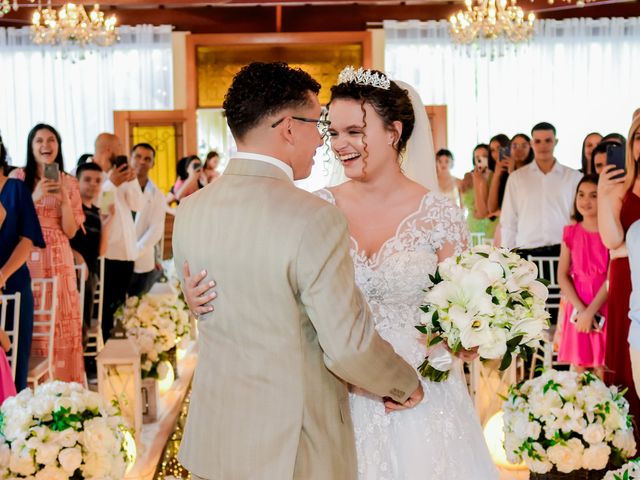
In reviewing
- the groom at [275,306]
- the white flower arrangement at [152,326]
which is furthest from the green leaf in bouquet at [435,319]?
the white flower arrangement at [152,326]

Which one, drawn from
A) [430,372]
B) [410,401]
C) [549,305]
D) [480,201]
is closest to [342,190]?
[430,372]

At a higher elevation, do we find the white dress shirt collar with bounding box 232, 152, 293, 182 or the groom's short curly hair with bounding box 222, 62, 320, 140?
the groom's short curly hair with bounding box 222, 62, 320, 140

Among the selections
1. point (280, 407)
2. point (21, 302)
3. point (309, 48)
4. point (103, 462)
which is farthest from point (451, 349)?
point (309, 48)

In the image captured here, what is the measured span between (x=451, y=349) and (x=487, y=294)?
19 cm

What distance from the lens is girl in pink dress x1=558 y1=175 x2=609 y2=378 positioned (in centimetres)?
479

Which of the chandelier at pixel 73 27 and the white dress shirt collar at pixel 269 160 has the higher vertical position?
the chandelier at pixel 73 27

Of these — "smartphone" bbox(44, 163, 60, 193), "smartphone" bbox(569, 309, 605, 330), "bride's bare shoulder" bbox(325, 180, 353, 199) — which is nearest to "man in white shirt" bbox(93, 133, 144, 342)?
"smartphone" bbox(44, 163, 60, 193)

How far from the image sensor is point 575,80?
13047mm

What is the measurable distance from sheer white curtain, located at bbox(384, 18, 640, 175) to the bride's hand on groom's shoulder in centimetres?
1119

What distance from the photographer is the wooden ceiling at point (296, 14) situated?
13.1 metres

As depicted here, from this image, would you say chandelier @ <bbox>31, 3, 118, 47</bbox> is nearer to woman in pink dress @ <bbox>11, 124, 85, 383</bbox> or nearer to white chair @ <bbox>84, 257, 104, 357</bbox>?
white chair @ <bbox>84, 257, 104, 357</bbox>

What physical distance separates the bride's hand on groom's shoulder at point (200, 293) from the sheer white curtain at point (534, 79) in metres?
11.2

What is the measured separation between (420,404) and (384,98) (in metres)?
0.95

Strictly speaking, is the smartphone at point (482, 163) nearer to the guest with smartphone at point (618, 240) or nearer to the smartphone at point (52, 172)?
the guest with smartphone at point (618, 240)
